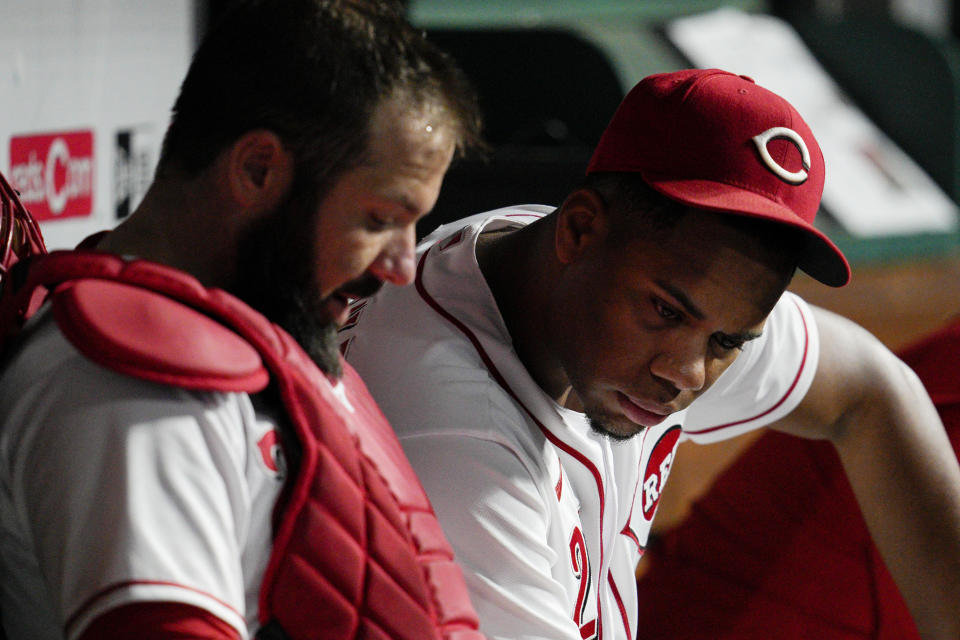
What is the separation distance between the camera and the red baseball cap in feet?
3.23

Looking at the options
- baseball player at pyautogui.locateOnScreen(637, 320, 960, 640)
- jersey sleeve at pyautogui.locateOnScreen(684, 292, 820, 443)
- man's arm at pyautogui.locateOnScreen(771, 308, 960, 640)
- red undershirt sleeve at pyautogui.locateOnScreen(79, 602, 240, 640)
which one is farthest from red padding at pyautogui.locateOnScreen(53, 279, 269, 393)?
baseball player at pyautogui.locateOnScreen(637, 320, 960, 640)

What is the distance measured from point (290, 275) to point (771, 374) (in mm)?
706

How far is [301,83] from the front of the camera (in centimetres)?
69

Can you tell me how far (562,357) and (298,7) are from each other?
464mm

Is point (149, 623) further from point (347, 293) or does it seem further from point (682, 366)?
point (682, 366)

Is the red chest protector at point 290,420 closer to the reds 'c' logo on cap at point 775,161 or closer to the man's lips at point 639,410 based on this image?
the man's lips at point 639,410

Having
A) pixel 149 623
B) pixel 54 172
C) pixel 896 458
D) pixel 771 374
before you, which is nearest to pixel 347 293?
pixel 149 623

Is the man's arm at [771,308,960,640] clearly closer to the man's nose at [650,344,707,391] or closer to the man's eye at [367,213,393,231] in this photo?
the man's nose at [650,344,707,391]

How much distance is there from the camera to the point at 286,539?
24.8 inches

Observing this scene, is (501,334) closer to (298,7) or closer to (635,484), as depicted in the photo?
(635,484)

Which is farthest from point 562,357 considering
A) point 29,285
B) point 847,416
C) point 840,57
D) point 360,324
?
point 840,57

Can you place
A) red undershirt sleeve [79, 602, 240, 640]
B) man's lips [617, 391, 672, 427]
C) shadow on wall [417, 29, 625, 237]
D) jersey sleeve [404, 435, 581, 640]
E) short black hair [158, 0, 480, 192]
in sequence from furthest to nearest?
1. shadow on wall [417, 29, 625, 237]
2. man's lips [617, 391, 672, 427]
3. jersey sleeve [404, 435, 581, 640]
4. short black hair [158, 0, 480, 192]
5. red undershirt sleeve [79, 602, 240, 640]

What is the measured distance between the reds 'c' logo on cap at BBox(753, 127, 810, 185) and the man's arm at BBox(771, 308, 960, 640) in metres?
0.34

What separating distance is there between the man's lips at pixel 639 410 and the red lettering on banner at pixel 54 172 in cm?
79
